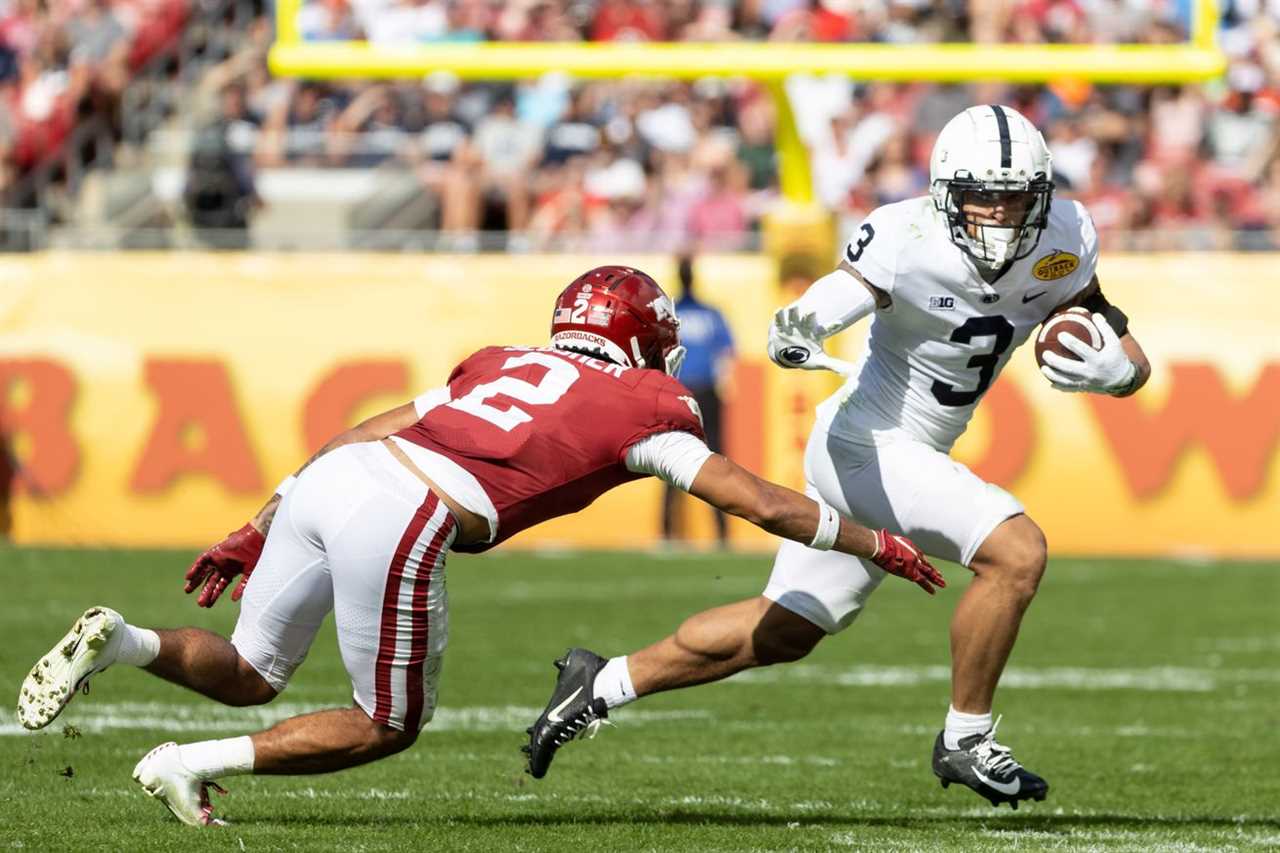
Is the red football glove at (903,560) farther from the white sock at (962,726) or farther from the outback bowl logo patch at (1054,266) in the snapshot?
the outback bowl logo patch at (1054,266)

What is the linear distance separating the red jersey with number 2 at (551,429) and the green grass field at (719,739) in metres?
0.72

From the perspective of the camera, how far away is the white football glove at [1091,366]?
16.8 feet

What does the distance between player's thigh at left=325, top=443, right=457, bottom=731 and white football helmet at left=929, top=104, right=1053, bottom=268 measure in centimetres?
146

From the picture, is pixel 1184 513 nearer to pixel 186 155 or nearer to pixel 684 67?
pixel 684 67

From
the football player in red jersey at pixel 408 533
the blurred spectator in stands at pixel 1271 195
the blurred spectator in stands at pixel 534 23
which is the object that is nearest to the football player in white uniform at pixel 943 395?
the football player in red jersey at pixel 408 533

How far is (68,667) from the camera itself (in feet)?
15.0

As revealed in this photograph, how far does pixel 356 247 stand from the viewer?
12961 millimetres

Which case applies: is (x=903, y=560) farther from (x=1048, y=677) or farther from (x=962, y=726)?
(x=1048, y=677)

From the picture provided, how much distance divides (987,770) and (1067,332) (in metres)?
1.00

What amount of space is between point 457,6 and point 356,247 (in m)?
2.05

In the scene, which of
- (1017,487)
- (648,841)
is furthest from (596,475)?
(1017,487)

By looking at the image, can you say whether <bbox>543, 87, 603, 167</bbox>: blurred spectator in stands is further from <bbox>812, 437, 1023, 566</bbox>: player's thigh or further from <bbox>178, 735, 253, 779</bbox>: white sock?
<bbox>178, 735, 253, 779</bbox>: white sock

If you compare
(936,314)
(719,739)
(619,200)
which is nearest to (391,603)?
(936,314)

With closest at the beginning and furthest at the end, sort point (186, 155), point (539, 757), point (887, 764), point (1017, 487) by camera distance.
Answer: point (539, 757), point (887, 764), point (1017, 487), point (186, 155)
